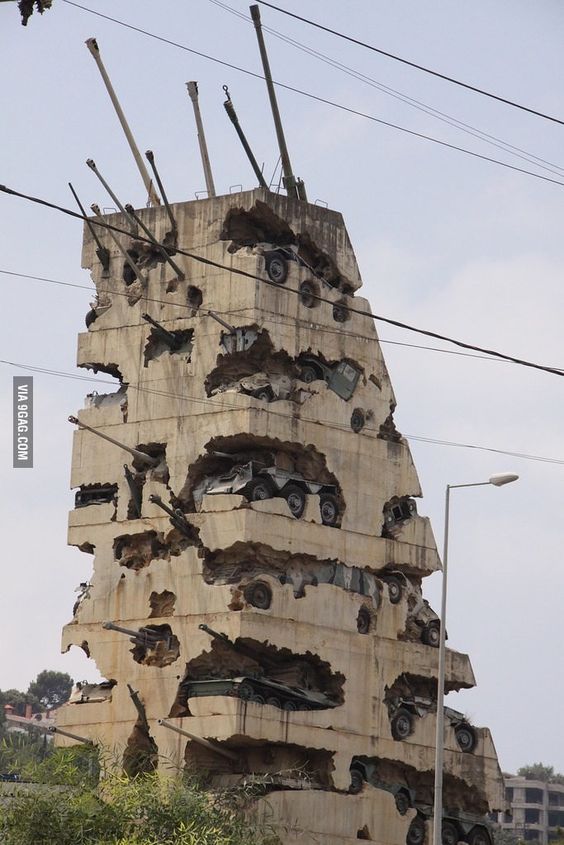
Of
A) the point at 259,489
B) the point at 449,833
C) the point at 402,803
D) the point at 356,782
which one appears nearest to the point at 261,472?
the point at 259,489

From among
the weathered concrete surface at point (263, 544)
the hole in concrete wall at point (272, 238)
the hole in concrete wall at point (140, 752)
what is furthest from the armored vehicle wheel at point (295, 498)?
the hole in concrete wall at point (140, 752)

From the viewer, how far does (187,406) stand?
56969 millimetres

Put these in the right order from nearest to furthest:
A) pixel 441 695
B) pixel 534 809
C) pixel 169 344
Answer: pixel 441 695 → pixel 169 344 → pixel 534 809

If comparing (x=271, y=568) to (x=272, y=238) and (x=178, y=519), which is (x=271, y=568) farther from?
(x=272, y=238)

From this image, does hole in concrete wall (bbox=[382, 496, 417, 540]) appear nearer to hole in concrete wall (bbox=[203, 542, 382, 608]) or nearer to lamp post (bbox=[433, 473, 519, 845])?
hole in concrete wall (bbox=[203, 542, 382, 608])

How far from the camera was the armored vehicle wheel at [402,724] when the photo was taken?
56688mm

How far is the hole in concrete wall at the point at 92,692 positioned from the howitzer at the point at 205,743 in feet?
9.31

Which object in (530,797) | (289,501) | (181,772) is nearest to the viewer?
(181,772)

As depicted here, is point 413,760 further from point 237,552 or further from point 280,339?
point 280,339

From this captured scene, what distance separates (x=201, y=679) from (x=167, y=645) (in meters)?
→ 1.53

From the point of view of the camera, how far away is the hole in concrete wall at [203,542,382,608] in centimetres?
5500

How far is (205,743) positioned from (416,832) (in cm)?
756

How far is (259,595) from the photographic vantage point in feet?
179

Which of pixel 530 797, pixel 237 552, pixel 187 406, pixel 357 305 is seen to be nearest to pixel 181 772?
pixel 237 552
